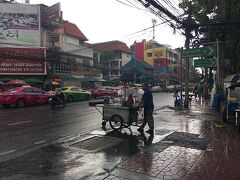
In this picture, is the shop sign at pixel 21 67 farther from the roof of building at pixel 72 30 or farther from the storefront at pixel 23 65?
the roof of building at pixel 72 30

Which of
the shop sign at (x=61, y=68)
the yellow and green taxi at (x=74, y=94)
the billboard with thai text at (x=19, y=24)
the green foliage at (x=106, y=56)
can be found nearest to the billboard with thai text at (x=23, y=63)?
the billboard with thai text at (x=19, y=24)

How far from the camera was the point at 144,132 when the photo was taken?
1111cm

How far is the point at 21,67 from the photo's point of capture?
36344mm

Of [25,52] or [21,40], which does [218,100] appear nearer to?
[25,52]

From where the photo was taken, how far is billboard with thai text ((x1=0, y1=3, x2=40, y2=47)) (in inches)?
1447

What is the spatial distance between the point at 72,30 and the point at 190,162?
153 feet

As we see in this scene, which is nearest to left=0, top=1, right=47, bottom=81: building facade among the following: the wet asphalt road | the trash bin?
the trash bin

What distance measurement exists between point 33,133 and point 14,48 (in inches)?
1099

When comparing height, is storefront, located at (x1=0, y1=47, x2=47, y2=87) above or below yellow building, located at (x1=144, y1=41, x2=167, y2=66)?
below

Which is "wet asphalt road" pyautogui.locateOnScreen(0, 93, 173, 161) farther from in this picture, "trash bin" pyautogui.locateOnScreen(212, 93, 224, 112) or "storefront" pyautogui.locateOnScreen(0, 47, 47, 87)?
"storefront" pyautogui.locateOnScreen(0, 47, 47, 87)

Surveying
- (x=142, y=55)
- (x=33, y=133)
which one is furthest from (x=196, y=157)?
(x=142, y=55)

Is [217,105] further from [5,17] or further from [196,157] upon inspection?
[5,17]

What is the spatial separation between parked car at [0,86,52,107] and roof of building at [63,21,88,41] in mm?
25017

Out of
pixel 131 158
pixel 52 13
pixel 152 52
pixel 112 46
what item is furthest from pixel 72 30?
pixel 131 158
